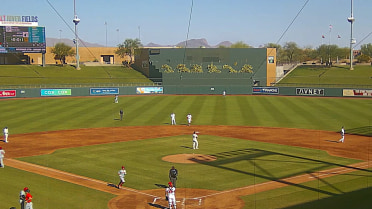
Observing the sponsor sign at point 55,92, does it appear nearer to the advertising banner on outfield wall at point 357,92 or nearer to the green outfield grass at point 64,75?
the green outfield grass at point 64,75

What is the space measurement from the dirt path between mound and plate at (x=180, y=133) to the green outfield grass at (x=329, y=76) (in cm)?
3961

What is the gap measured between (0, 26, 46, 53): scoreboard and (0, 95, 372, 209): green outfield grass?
21791 mm

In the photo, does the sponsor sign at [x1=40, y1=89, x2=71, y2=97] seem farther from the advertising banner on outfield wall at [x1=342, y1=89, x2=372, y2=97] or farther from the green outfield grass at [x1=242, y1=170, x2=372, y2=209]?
the green outfield grass at [x1=242, y1=170, x2=372, y2=209]

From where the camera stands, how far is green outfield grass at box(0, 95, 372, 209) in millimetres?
22000

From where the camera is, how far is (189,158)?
27.7 meters

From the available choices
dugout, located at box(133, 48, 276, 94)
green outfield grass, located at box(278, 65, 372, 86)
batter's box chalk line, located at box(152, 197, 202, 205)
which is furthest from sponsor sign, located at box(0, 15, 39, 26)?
batter's box chalk line, located at box(152, 197, 202, 205)

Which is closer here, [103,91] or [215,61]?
[103,91]

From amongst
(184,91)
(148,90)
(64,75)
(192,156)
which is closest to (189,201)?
(192,156)

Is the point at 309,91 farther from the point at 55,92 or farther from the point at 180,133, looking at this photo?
the point at 55,92

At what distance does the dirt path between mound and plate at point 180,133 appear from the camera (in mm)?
18875

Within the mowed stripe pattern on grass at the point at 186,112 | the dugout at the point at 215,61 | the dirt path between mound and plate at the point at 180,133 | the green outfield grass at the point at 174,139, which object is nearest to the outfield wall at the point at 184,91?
the green outfield grass at the point at 174,139

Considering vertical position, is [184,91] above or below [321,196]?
above

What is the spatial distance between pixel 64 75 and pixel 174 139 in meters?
56.7

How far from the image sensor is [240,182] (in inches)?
857
